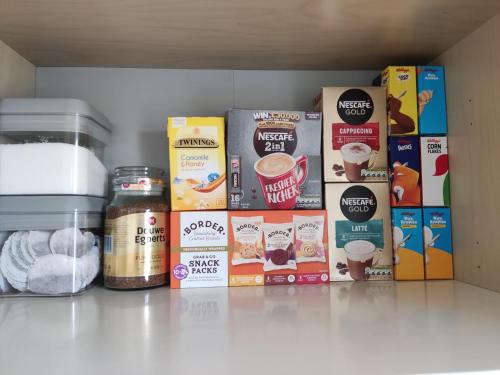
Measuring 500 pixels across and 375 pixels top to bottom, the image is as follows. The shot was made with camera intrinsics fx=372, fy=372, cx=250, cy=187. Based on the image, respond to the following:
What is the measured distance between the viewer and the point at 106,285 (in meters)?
0.77

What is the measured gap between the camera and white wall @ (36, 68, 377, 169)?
0.94m

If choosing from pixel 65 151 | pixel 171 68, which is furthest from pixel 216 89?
pixel 65 151

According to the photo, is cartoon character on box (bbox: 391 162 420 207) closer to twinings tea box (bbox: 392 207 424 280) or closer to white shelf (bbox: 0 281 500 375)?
twinings tea box (bbox: 392 207 424 280)

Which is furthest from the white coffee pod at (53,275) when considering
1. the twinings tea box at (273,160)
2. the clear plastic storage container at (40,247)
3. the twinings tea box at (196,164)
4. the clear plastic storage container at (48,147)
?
the twinings tea box at (273,160)

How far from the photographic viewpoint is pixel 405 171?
842 millimetres

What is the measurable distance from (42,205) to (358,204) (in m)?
0.66

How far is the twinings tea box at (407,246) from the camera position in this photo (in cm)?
83

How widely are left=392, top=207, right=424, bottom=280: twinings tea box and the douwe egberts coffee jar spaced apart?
0.51 m

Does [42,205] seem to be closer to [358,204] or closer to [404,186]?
[358,204]

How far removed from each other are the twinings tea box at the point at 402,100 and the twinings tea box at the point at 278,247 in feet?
0.88

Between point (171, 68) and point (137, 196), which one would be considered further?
point (171, 68)

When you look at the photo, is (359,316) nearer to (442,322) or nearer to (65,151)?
(442,322)

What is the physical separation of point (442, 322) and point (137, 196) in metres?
0.61

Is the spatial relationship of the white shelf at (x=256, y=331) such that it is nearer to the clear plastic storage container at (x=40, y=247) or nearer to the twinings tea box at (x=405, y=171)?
the clear plastic storage container at (x=40, y=247)
